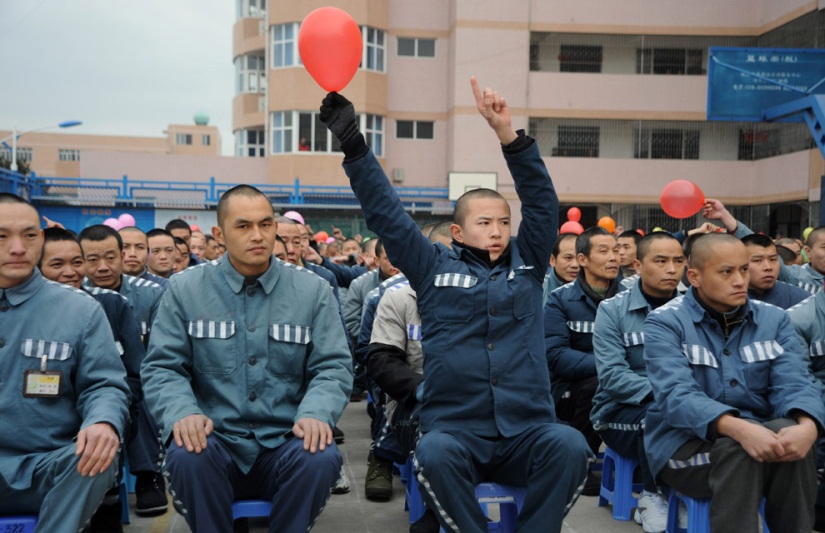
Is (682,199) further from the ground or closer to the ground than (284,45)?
closer to the ground

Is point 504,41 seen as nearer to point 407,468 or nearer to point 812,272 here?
point 812,272

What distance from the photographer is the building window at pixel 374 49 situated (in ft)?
89.9

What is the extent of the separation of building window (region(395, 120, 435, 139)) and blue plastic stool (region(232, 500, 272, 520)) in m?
25.5

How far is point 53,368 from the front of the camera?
3.54m

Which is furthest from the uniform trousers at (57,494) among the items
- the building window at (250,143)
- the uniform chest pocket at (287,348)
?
the building window at (250,143)

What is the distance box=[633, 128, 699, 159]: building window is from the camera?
92.0 feet

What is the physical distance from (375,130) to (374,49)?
9.02 feet

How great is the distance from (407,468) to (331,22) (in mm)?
2844

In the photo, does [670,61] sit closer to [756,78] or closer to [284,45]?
[756,78]

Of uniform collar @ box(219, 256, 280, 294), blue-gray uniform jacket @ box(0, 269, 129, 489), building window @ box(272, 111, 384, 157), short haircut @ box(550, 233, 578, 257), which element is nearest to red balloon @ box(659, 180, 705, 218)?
short haircut @ box(550, 233, 578, 257)

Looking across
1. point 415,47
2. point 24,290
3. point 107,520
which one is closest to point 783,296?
point 107,520

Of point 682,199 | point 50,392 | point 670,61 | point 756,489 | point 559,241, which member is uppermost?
Result: point 670,61

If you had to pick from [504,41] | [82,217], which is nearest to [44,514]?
[82,217]

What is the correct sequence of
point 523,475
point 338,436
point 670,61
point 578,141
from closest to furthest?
point 523,475
point 338,436
point 578,141
point 670,61
